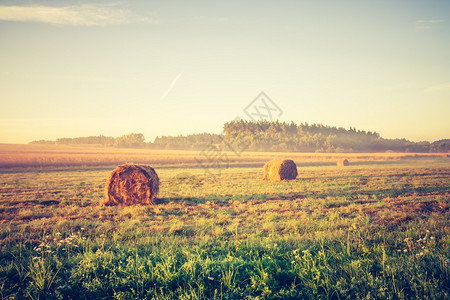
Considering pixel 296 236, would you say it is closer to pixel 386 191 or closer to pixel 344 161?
pixel 386 191

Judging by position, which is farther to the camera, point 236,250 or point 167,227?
point 167,227

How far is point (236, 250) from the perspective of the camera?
6.25 m

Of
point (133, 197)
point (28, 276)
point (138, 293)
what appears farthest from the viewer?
point (133, 197)

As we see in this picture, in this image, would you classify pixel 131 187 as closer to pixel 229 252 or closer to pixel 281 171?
pixel 229 252

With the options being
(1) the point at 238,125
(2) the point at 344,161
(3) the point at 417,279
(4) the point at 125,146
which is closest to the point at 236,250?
(3) the point at 417,279

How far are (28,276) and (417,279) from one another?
292 inches

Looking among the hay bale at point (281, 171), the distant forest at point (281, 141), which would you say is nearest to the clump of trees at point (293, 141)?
the distant forest at point (281, 141)

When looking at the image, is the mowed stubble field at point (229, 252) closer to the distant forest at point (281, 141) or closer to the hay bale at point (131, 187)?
the hay bale at point (131, 187)

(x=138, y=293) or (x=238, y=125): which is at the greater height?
(x=238, y=125)

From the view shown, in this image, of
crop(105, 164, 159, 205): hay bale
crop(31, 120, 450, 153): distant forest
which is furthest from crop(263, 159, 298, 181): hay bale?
crop(31, 120, 450, 153): distant forest

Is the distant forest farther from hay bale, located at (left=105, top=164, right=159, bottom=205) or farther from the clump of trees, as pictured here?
hay bale, located at (left=105, top=164, right=159, bottom=205)

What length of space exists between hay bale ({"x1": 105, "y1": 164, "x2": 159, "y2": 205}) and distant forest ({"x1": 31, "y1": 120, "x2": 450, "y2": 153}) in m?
70.5

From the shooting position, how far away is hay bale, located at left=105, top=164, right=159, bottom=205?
48.4 ft

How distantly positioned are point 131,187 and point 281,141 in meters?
79.3
